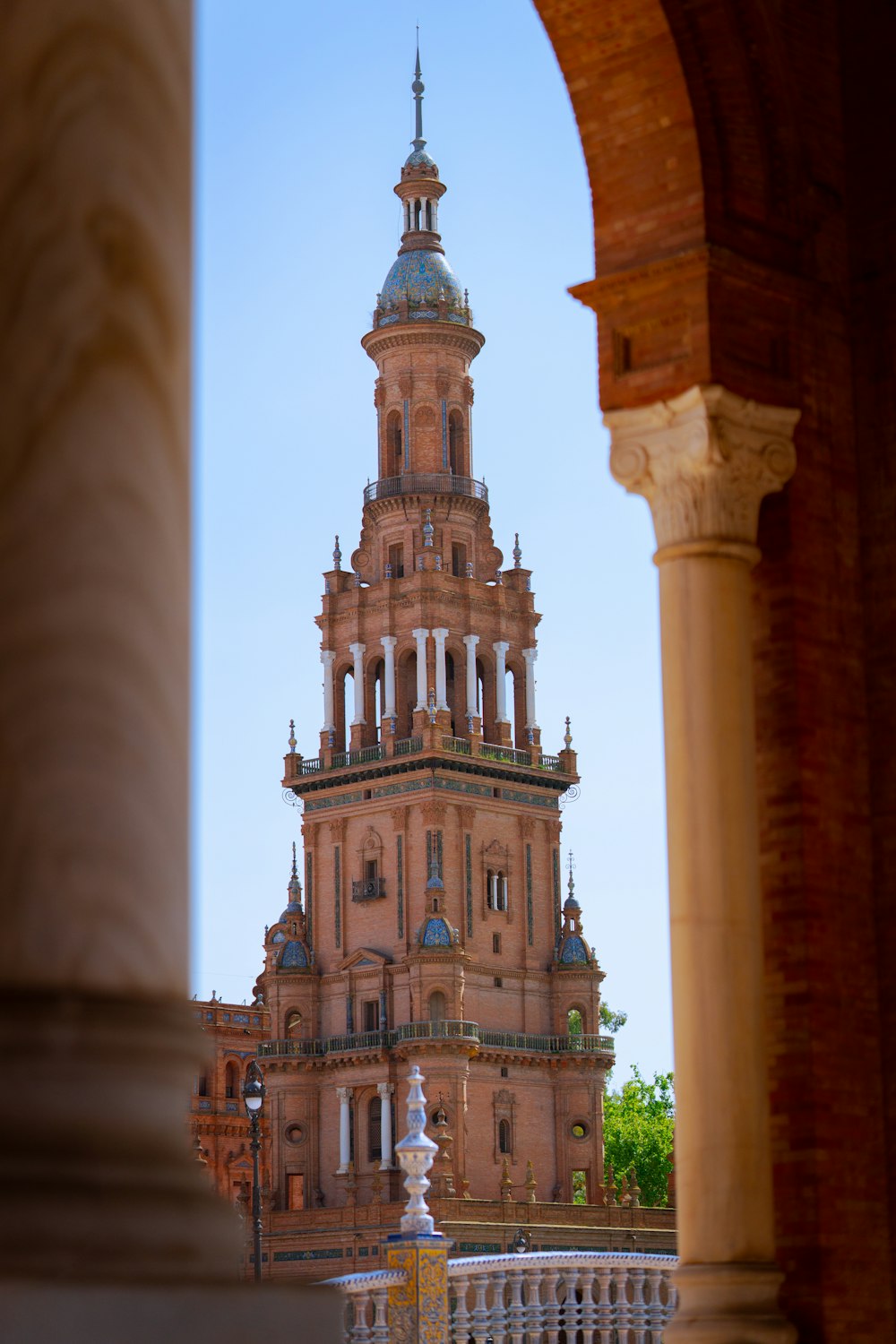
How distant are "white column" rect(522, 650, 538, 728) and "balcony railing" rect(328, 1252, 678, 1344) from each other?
2457 inches

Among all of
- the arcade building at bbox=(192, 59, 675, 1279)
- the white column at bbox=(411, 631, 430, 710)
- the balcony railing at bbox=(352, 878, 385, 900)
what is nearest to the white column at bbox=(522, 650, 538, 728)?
the arcade building at bbox=(192, 59, 675, 1279)

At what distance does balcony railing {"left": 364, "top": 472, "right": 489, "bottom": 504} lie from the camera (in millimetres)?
76812

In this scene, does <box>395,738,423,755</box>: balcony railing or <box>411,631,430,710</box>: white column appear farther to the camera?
<box>411,631,430,710</box>: white column

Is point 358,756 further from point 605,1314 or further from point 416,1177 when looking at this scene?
point 416,1177

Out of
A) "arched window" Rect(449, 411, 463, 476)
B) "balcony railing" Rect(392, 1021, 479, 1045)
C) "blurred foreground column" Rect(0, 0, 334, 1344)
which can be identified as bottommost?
"blurred foreground column" Rect(0, 0, 334, 1344)

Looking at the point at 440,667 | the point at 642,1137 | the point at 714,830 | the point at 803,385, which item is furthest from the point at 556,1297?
the point at 642,1137

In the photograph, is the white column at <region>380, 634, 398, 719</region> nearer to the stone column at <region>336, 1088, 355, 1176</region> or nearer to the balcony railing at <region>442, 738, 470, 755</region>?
the balcony railing at <region>442, 738, 470, 755</region>

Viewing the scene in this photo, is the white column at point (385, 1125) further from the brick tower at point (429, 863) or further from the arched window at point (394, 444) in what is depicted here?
the arched window at point (394, 444)

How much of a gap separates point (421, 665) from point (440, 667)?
2.08ft

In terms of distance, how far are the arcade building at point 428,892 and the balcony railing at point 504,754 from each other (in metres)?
0.12

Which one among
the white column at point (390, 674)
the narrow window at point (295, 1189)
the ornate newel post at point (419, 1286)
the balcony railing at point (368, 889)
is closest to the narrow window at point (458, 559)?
the white column at point (390, 674)

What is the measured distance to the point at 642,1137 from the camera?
87375 mm

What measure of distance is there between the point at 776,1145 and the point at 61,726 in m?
5.68

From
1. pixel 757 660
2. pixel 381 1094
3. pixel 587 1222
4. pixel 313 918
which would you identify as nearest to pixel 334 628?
pixel 313 918
